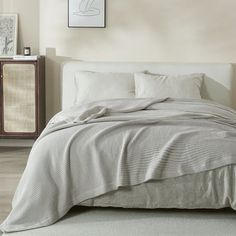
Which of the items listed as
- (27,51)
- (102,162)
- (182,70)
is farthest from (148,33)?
(102,162)

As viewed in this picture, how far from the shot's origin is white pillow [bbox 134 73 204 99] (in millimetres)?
5156

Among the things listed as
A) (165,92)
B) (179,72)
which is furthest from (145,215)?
(179,72)

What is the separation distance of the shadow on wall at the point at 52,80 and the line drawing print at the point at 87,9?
493 mm

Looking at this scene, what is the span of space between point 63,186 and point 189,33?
2915mm

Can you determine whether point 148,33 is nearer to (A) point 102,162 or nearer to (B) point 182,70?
(B) point 182,70

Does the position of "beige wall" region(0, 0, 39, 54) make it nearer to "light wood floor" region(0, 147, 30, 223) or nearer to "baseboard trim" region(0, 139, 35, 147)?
"baseboard trim" region(0, 139, 35, 147)

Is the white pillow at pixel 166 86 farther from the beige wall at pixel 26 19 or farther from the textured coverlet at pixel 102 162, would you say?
the textured coverlet at pixel 102 162

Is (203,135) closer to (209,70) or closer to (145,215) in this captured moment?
(145,215)

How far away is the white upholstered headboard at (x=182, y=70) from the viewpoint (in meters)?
5.59

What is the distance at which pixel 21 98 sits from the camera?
5727 millimetres

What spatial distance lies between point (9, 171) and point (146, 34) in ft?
6.52

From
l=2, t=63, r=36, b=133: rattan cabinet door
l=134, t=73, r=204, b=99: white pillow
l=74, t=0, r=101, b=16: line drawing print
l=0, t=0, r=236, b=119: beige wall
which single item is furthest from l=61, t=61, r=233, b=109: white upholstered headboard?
l=74, t=0, r=101, b=16: line drawing print

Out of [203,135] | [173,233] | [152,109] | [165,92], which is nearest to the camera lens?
[173,233]

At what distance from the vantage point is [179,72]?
562 centimetres
